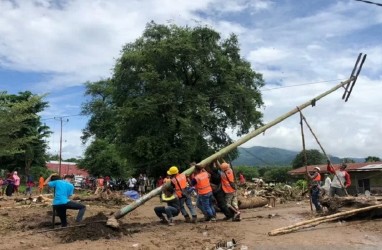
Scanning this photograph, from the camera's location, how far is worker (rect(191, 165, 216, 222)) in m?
13.3

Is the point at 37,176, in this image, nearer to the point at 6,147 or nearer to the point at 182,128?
the point at 182,128

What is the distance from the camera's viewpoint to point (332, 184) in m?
16.1

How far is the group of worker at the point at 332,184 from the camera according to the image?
14789mm

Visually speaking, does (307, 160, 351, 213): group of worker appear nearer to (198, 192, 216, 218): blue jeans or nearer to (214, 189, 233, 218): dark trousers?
(214, 189, 233, 218): dark trousers

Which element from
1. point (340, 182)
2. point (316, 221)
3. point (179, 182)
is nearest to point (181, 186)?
point (179, 182)

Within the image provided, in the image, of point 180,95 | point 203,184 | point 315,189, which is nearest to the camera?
point 203,184

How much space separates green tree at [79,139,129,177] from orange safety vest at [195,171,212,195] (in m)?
37.7

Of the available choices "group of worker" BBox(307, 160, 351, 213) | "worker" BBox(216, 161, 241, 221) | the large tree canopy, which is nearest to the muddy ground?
"worker" BBox(216, 161, 241, 221)

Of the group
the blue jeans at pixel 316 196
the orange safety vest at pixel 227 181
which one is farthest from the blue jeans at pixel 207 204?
the blue jeans at pixel 316 196

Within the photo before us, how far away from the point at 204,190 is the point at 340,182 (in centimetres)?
529

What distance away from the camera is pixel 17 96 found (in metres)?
50.0

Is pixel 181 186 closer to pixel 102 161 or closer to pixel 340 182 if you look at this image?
pixel 340 182

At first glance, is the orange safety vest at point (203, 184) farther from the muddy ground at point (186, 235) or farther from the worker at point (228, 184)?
the muddy ground at point (186, 235)

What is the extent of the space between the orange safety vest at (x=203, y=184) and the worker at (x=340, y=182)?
196 inches
